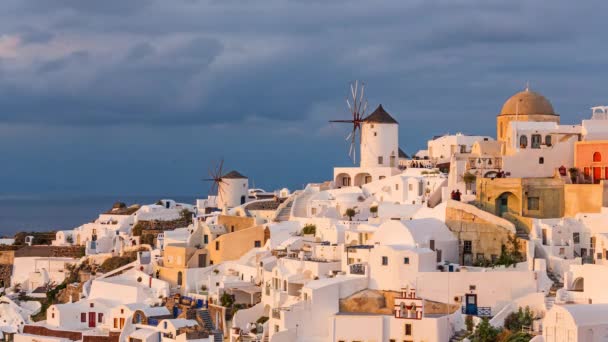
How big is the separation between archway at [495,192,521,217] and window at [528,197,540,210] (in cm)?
43

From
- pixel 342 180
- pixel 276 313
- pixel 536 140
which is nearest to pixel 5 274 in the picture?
pixel 342 180

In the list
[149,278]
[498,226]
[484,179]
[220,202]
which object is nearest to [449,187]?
[484,179]

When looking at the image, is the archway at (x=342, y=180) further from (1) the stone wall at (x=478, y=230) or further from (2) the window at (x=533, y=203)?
(1) the stone wall at (x=478, y=230)

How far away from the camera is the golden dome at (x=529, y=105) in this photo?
4397cm

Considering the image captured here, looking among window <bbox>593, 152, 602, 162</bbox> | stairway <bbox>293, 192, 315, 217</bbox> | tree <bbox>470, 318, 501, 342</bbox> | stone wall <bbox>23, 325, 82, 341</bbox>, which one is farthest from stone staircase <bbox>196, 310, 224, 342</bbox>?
window <bbox>593, 152, 602, 162</bbox>

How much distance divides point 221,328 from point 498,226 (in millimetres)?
10006

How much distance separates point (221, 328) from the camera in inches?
1375

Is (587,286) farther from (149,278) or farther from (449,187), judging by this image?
(149,278)

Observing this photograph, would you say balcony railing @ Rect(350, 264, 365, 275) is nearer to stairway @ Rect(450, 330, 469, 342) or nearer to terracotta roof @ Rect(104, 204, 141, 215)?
stairway @ Rect(450, 330, 469, 342)

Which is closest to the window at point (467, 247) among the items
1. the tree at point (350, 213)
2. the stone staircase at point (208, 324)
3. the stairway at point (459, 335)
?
the stairway at point (459, 335)

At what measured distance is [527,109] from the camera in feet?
A: 144

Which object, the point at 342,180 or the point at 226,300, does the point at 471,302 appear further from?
the point at 342,180

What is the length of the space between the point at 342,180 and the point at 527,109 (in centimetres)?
928

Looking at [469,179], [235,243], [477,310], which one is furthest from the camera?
[235,243]
